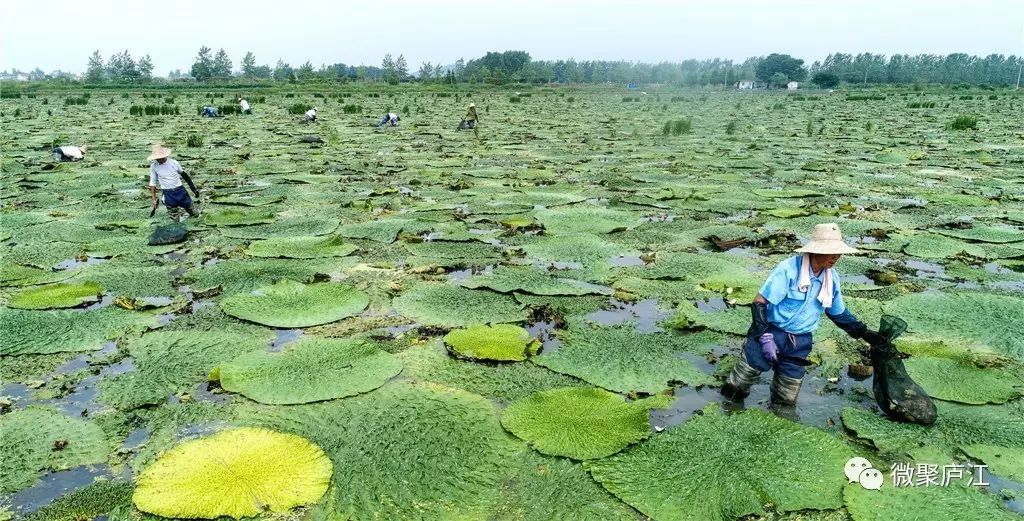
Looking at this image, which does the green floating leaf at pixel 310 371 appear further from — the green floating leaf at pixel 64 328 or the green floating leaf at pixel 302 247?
the green floating leaf at pixel 302 247

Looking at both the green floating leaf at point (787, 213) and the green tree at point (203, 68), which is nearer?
the green floating leaf at point (787, 213)

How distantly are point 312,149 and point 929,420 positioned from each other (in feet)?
45.2

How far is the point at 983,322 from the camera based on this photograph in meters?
4.76

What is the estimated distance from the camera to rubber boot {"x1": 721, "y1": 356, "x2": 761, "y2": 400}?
3699 mm

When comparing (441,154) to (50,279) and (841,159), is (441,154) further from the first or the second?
(50,279)

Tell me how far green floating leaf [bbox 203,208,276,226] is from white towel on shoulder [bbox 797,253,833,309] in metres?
6.18

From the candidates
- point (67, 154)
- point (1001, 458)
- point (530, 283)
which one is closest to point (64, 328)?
point (530, 283)

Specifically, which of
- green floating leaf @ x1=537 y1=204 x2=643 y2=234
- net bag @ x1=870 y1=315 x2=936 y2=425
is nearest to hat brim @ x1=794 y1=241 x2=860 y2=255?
net bag @ x1=870 y1=315 x2=936 y2=425

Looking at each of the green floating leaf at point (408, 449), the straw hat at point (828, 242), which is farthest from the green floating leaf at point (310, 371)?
the straw hat at point (828, 242)

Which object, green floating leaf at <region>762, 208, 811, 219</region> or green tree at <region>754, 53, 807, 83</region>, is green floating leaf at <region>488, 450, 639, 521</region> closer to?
green floating leaf at <region>762, 208, 811, 219</region>

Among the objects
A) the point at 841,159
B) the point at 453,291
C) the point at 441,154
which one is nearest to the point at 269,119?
the point at 441,154

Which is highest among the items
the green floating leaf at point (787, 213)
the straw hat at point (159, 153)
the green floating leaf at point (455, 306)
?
the straw hat at point (159, 153)

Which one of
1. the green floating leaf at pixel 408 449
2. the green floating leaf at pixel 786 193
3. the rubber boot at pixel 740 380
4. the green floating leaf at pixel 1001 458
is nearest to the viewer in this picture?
the green floating leaf at pixel 408 449

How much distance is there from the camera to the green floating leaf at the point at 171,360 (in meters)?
3.81
